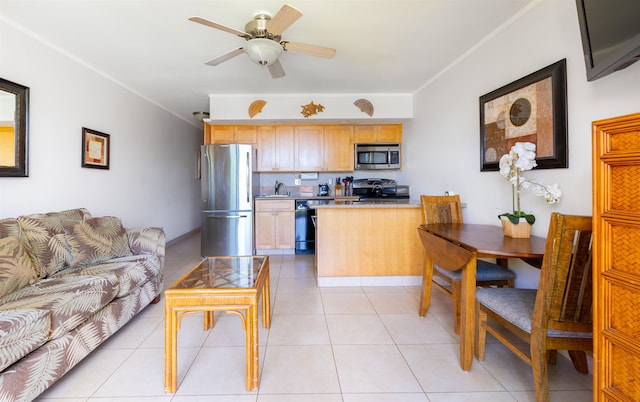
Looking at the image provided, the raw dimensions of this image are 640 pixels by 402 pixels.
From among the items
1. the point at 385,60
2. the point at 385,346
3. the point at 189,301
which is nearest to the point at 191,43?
the point at 385,60

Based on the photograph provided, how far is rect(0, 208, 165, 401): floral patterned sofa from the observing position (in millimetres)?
1217

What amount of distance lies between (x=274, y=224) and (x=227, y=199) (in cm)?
78

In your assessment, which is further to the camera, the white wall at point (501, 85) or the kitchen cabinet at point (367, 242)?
the kitchen cabinet at point (367, 242)

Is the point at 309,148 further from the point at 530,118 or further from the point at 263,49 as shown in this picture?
the point at 530,118

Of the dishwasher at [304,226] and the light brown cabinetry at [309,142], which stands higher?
the light brown cabinetry at [309,142]

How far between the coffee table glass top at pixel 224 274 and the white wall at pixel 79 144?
5.58 feet

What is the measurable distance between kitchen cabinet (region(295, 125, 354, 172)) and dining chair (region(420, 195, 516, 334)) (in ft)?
7.20

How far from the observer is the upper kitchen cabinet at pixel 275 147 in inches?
171

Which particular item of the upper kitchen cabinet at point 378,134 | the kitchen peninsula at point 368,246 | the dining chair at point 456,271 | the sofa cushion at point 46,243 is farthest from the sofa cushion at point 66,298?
the upper kitchen cabinet at point 378,134

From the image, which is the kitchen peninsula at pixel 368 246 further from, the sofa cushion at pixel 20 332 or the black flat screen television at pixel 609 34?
the sofa cushion at pixel 20 332

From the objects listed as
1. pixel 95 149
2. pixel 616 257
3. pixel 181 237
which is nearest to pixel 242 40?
pixel 95 149

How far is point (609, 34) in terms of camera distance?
122cm

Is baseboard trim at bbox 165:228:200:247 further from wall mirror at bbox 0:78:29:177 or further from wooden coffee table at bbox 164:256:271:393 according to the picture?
wooden coffee table at bbox 164:256:271:393

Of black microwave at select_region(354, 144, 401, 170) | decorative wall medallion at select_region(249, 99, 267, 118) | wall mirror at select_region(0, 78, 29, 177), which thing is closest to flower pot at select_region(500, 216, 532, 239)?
black microwave at select_region(354, 144, 401, 170)
